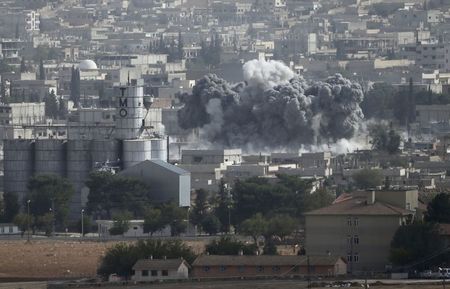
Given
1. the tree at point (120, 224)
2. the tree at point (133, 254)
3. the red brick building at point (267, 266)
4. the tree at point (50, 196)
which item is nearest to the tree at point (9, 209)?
the tree at point (50, 196)

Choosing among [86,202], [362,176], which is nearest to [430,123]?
[362,176]

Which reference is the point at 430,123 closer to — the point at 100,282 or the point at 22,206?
the point at 22,206

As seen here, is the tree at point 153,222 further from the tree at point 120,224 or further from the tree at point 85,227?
the tree at point 85,227

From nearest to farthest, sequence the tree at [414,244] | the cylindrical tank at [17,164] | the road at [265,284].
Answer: the road at [265,284] → the tree at [414,244] → the cylindrical tank at [17,164]

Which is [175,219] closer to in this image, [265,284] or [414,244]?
[414,244]

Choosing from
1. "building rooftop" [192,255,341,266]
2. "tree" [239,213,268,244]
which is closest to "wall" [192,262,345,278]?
"building rooftop" [192,255,341,266]
